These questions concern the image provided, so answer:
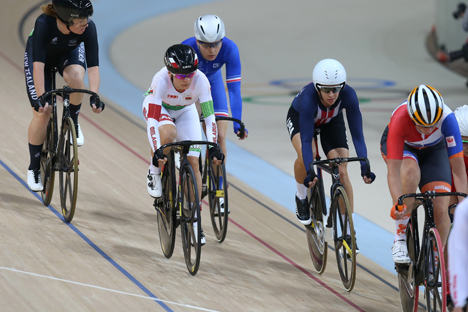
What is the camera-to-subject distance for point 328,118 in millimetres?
3701

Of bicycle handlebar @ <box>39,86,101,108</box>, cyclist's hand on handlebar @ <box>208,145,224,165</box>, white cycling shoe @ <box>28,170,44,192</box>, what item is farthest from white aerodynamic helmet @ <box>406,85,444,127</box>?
white cycling shoe @ <box>28,170,44,192</box>

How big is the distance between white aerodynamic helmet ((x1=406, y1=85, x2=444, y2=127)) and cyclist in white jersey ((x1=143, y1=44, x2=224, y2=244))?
104 cm

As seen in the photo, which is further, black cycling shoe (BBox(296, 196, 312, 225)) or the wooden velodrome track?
black cycling shoe (BBox(296, 196, 312, 225))

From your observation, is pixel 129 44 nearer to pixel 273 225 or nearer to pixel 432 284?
pixel 273 225

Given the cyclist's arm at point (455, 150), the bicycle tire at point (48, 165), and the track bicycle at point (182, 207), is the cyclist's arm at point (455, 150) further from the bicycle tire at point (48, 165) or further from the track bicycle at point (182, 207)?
the bicycle tire at point (48, 165)

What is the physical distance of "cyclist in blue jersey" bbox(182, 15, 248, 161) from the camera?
4062 mm

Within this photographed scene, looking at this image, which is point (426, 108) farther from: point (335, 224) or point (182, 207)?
point (182, 207)

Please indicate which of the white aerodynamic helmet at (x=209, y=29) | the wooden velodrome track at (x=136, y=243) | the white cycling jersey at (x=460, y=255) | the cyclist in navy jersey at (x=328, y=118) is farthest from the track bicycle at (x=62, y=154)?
the white cycling jersey at (x=460, y=255)

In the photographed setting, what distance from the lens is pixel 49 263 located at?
3.47 m

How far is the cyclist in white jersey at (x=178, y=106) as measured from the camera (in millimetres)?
3443

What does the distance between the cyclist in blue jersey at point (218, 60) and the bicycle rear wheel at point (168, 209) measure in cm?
63

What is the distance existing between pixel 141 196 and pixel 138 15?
7.24 m

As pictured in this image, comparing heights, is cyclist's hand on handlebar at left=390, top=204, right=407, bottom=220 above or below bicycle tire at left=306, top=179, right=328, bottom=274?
above

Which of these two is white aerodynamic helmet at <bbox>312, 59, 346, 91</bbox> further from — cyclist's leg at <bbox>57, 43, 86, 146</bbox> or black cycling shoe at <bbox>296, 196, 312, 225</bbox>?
cyclist's leg at <bbox>57, 43, 86, 146</bbox>
